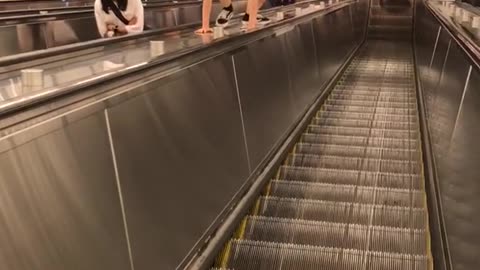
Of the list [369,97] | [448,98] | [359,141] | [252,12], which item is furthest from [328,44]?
[448,98]

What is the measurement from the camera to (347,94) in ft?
25.6

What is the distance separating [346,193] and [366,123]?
7.11ft

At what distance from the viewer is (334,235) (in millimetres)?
3445

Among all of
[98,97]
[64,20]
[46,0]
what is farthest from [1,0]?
[98,97]

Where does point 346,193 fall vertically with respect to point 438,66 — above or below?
below

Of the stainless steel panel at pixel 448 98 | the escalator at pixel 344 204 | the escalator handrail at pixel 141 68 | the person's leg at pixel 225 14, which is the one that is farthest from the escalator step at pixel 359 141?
the person's leg at pixel 225 14

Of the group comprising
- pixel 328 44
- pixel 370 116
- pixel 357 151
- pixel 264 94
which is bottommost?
pixel 370 116

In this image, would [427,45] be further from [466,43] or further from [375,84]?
Answer: [466,43]

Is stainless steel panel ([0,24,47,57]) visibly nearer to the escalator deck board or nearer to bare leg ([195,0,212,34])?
bare leg ([195,0,212,34])

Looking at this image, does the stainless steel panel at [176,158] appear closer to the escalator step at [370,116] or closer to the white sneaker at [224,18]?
the white sneaker at [224,18]

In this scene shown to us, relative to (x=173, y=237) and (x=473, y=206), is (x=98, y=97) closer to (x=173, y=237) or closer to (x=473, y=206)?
(x=173, y=237)

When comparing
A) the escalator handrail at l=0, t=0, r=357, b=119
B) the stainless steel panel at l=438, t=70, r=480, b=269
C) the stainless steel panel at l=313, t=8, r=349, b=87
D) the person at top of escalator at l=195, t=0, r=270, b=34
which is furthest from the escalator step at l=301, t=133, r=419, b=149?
the stainless steel panel at l=438, t=70, r=480, b=269

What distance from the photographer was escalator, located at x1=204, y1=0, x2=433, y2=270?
3129 mm

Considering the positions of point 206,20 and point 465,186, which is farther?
point 206,20
